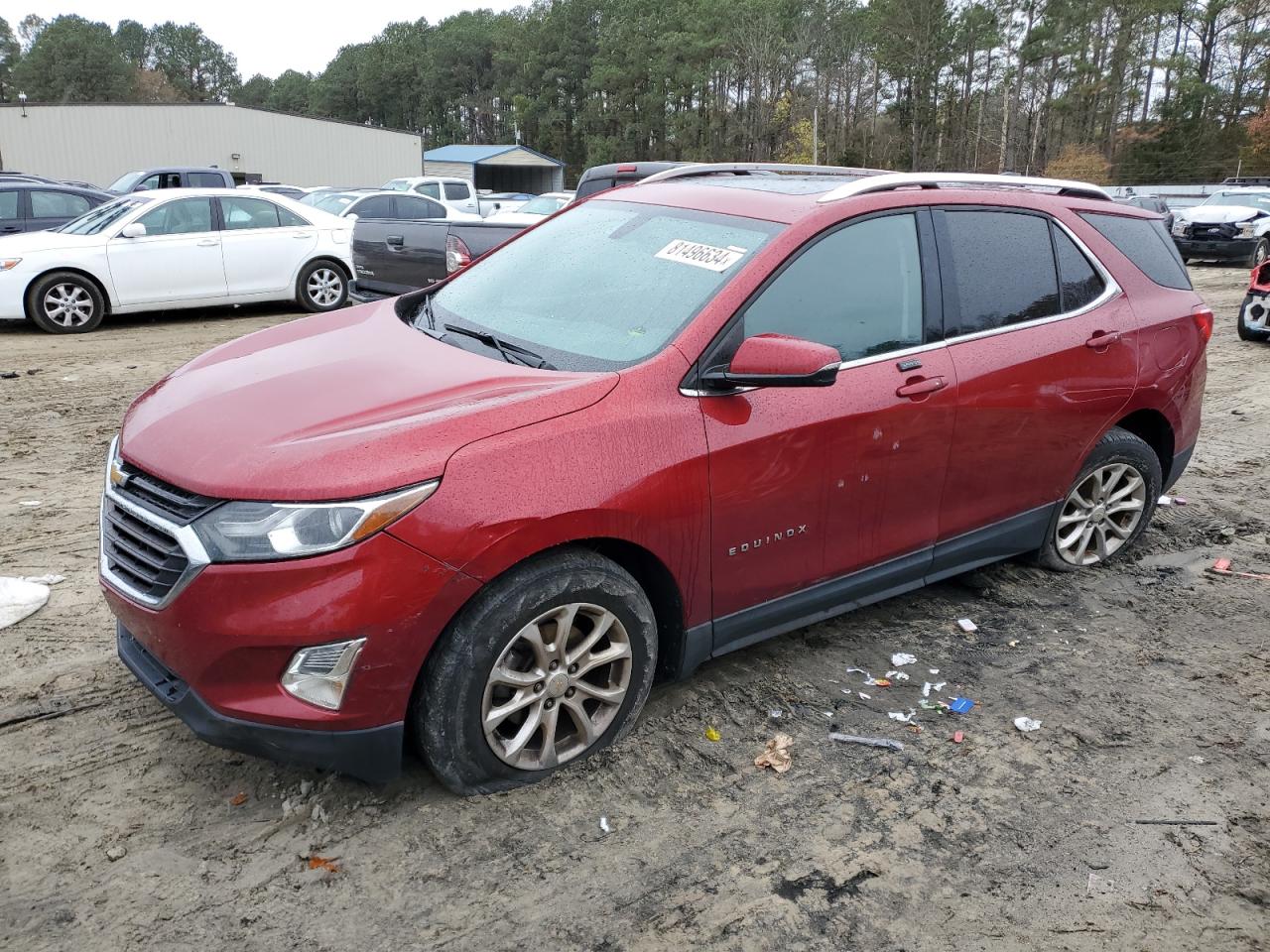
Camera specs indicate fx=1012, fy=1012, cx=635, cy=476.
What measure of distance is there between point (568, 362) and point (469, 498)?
74 centimetres

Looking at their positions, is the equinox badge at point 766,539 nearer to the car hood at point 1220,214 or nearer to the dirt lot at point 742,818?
the dirt lot at point 742,818

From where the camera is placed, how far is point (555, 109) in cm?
8900

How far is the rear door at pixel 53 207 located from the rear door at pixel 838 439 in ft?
44.3

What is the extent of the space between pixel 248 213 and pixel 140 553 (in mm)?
10262

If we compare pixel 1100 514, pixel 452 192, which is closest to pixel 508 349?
pixel 1100 514

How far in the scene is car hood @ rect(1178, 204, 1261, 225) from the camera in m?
21.0

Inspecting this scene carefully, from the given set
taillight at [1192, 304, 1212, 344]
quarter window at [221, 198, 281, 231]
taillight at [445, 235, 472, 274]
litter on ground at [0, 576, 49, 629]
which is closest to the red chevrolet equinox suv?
taillight at [1192, 304, 1212, 344]

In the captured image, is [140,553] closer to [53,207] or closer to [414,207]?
[53,207]

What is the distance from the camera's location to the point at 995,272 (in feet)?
13.6

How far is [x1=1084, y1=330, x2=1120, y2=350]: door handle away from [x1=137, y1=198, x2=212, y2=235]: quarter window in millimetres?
10267

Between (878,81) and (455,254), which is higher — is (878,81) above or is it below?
above

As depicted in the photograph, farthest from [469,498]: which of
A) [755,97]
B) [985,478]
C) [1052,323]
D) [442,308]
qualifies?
[755,97]

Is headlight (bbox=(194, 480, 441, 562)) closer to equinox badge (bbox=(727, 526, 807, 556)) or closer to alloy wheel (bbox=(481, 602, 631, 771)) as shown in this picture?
alloy wheel (bbox=(481, 602, 631, 771))

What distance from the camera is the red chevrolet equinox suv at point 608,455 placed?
2.70 meters
